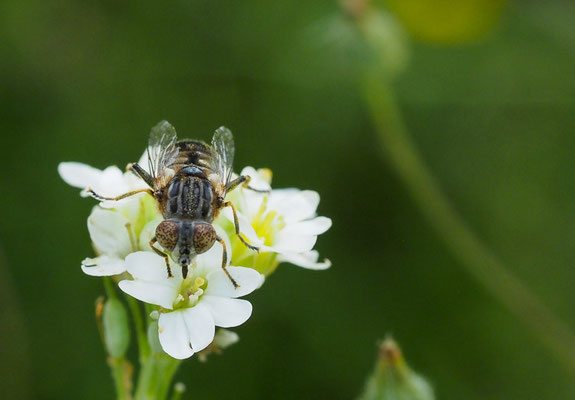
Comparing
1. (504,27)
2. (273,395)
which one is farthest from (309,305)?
(504,27)

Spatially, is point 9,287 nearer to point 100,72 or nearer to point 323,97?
point 100,72

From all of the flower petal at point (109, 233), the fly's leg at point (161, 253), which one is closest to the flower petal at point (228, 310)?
the fly's leg at point (161, 253)

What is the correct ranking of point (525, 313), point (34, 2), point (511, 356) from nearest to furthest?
point (525, 313)
point (511, 356)
point (34, 2)

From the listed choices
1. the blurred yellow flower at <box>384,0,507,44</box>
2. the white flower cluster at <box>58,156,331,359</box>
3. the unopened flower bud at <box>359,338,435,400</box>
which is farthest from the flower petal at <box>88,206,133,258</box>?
the blurred yellow flower at <box>384,0,507,44</box>

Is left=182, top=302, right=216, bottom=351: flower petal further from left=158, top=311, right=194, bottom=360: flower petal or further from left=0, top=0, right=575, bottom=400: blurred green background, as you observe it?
left=0, top=0, right=575, bottom=400: blurred green background

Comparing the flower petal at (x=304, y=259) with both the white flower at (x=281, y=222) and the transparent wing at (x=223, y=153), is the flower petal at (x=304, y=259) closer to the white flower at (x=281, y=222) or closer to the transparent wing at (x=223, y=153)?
the white flower at (x=281, y=222)

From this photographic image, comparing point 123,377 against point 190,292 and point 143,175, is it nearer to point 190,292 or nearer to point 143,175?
point 190,292

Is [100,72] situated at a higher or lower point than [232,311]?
higher
